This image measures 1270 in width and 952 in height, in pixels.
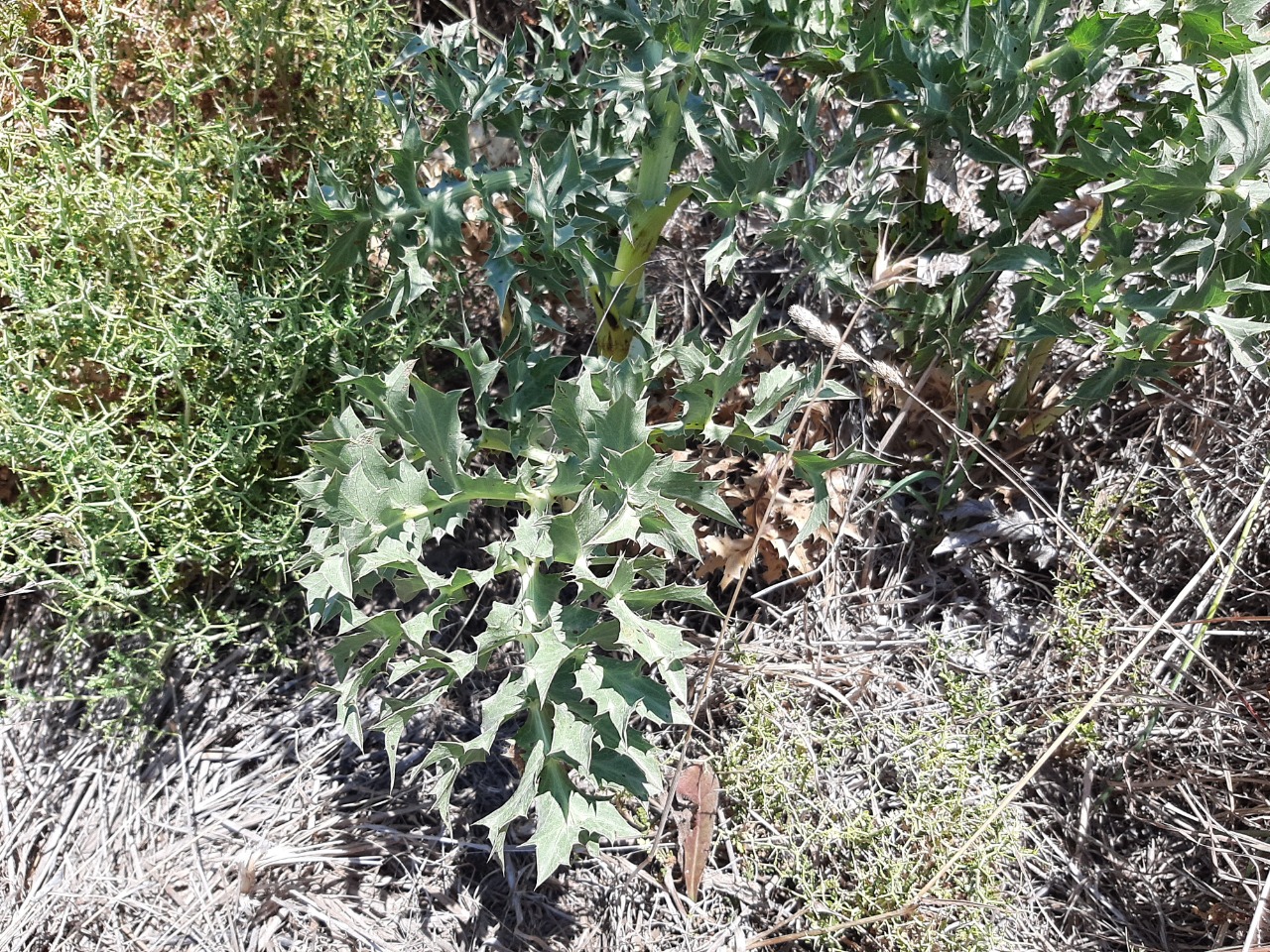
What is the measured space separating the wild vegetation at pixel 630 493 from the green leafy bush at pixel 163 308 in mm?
16

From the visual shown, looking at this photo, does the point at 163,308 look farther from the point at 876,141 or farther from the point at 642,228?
the point at 876,141

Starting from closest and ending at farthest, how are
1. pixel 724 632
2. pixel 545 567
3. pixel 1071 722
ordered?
1. pixel 545 567
2. pixel 724 632
3. pixel 1071 722

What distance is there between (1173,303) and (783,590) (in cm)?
102

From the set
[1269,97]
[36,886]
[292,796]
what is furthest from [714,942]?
[1269,97]

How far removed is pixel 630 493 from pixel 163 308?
1.14m

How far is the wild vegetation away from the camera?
146 cm

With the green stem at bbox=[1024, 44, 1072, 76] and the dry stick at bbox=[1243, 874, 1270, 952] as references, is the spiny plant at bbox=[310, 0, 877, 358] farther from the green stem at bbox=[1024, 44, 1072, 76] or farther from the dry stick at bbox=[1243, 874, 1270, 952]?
the dry stick at bbox=[1243, 874, 1270, 952]

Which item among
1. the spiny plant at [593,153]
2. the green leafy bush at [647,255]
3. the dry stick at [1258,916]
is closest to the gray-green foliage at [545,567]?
the green leafy bush at [647,255]

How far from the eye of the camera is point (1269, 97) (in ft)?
4.63

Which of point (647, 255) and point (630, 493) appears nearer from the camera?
point (630, 493)

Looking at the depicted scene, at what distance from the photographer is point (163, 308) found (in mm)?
1877

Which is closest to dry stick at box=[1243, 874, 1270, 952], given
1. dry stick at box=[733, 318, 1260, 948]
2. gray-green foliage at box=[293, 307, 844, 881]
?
dry stick at box=[733, 318, 1260, 948]

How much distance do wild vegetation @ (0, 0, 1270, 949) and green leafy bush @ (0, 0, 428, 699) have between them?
16mm

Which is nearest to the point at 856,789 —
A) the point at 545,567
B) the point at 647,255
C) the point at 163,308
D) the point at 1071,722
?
the point at 1071,722
